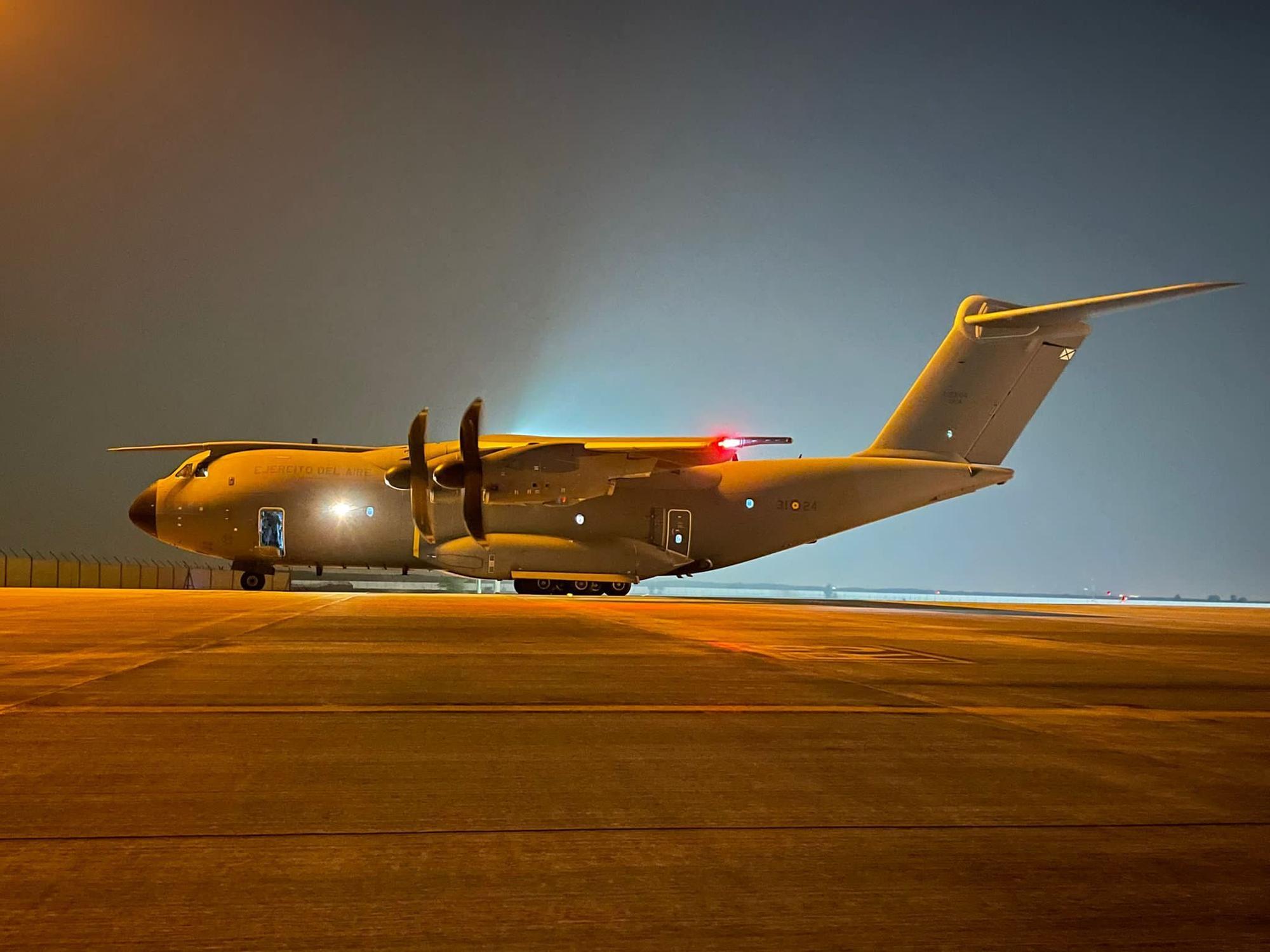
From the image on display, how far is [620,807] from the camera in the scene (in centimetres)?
358

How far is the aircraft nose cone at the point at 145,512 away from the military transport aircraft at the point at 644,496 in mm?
59

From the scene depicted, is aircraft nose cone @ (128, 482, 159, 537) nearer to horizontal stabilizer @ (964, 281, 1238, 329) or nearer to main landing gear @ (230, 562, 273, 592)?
main landing gear @ (230, 562, 273, 592)

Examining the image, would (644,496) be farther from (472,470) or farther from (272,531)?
(272,531)

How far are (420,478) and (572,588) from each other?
8047 millimetres

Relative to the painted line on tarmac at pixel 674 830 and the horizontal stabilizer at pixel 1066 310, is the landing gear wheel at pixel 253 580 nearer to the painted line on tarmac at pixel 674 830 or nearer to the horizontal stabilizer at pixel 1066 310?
the horizontal stabilizer at pixel 1066 310

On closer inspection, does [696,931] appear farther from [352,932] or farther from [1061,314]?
[1061,314]

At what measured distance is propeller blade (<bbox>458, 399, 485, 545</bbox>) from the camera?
80.8 ft

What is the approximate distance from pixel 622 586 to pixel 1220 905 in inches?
1131

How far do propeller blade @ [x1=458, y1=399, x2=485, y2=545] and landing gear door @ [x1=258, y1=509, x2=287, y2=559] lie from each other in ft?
19.8

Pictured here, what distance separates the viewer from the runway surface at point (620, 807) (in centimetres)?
247

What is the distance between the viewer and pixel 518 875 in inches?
109

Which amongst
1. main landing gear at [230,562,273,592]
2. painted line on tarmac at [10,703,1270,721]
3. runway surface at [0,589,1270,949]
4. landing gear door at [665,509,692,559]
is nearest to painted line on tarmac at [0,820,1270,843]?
runway surface at [0,589,1270,949]

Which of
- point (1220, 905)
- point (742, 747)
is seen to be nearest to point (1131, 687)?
point (742, 747)

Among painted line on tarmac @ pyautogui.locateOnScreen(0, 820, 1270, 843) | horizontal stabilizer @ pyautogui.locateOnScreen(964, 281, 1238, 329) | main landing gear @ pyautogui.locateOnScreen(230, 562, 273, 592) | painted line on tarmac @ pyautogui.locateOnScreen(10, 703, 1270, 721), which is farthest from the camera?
main landing gear @ pyautogui.locateOnScreen(230, 562, 273, 592)
